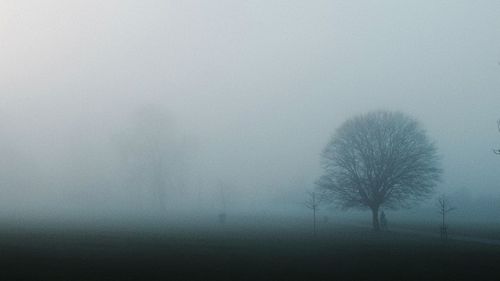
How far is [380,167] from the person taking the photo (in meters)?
68.2

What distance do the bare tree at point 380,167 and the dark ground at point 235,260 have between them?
2173cm

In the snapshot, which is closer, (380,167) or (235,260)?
(235,260)

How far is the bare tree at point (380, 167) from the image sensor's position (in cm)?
6694

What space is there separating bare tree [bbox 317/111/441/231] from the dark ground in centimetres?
2173

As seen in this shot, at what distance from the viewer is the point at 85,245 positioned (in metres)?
39.4

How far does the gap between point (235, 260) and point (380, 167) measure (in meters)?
39.2

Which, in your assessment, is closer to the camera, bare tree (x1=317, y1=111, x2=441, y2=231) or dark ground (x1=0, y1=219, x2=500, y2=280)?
dark ground (x1=0, y1=219, x2=500, y2=280)

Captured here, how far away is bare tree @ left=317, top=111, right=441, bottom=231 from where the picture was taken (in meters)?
66.9

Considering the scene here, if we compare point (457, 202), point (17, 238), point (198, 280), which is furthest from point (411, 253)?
point (457, 202)

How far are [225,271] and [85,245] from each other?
15131 mm

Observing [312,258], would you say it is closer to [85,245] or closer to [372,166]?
[85,245]

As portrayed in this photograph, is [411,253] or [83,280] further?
[411,253]

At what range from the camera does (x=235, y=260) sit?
Result: 31.5m

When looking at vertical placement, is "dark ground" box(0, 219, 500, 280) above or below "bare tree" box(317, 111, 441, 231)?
below
